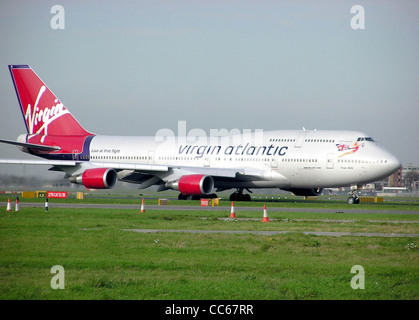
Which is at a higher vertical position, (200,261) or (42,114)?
(42,114)

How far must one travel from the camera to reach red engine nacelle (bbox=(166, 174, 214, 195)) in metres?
45.0

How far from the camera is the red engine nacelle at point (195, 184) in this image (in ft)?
148

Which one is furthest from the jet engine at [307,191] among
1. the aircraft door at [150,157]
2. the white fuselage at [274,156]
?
the aircraft door at [150,157]

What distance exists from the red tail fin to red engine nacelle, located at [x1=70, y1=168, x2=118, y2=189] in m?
11.1

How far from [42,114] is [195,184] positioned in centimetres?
1890

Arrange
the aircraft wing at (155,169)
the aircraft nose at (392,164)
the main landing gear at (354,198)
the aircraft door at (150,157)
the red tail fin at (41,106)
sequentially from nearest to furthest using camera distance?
1. the aircraft nose at (392,164)
2. the main landing gear at (354,198)
3. the aircraft wing at (155,169)
4. the aircraft door at (150,157)
5. the red tail fin at (41,106)

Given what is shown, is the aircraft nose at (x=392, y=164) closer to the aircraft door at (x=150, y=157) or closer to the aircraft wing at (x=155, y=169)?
the aircraft wing at (x=155, y=169)

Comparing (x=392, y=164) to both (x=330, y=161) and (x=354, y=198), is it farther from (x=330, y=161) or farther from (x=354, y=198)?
(x=354, y=198)

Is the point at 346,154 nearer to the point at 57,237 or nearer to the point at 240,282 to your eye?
the point at 57,237

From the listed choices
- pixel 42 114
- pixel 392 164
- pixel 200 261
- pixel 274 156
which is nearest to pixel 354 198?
pixel 392 164

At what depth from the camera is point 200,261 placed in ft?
56.3

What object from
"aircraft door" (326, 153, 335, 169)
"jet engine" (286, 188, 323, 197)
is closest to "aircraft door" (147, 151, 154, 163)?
"jet engine" (286, 188, 323, 197)

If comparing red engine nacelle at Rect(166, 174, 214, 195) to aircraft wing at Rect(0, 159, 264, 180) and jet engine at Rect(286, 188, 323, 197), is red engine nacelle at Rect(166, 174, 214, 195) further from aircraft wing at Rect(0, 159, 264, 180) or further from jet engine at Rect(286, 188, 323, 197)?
jet engine at Rect(286, 188, 323, 197)
